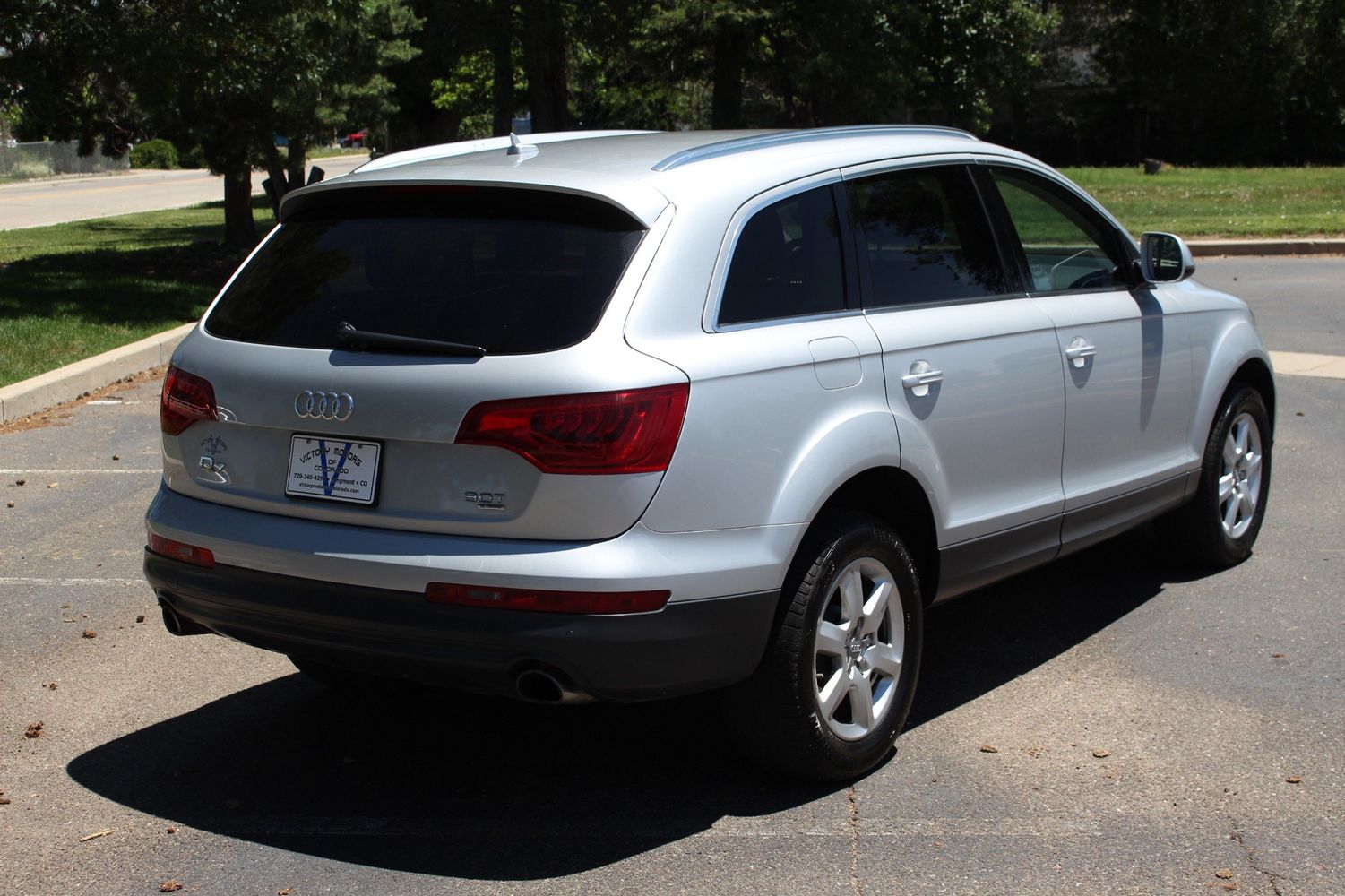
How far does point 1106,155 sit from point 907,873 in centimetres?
5252

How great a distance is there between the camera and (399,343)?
3.99 m

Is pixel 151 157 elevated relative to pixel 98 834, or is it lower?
elevated

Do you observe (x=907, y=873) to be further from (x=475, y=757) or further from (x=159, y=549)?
(x=159, y=549)

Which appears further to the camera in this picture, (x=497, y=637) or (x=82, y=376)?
(x=82, y=376)

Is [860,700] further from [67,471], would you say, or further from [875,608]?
[67,471]

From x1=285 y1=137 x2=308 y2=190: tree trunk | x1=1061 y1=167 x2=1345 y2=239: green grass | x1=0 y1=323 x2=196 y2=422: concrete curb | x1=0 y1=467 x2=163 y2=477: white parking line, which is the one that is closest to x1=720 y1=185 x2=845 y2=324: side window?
x1=0 y1=467 x2=163 y2=477: white parking line

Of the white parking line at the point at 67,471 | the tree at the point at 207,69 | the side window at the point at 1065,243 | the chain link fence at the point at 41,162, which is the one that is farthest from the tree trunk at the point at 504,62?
the chain link fence at the point at 41,162

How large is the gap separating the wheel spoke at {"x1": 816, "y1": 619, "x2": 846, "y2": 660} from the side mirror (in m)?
2.43

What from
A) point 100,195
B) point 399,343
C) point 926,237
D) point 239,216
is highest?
point 926,237

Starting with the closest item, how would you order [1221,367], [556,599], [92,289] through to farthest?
[556,599]
[1221,367]
[92,289]

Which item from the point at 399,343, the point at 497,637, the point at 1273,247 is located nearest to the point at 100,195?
the point at 1273,247

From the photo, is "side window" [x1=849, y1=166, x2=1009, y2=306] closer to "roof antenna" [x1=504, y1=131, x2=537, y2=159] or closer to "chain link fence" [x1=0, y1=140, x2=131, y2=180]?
"roof antenna" [x1=504, y1=131, x2=537, y2=159]

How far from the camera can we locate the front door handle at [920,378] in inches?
179

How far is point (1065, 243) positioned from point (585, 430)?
2.95 meters
